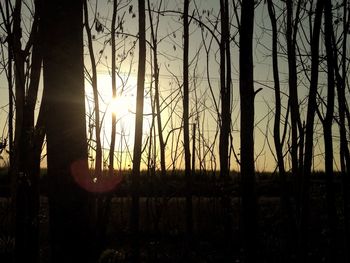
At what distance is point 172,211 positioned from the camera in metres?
8.36

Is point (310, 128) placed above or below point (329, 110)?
below

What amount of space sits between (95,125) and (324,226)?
435cm

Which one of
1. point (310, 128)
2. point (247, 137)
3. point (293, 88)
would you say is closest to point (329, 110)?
point (310, 128)

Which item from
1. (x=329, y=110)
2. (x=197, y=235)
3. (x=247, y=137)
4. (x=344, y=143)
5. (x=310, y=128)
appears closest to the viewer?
(x=247, y=137)

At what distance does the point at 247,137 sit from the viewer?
2.05 meters

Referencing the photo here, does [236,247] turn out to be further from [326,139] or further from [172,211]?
[326,139]

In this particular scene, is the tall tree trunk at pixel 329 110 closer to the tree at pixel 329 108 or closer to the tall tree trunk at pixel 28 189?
the tree at pixel 329 108

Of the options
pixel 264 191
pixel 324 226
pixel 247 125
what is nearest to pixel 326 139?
pixel 247 125

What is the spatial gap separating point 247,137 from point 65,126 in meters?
0.81

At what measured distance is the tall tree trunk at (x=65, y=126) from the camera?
2061 mm

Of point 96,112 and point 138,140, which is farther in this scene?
point 96,112

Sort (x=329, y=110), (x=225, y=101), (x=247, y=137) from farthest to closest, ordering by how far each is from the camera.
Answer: (x=225, y=101)
(x=329, y=110)
(x=247, y=137)

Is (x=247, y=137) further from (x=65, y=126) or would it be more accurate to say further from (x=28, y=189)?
(x=28, y=189)

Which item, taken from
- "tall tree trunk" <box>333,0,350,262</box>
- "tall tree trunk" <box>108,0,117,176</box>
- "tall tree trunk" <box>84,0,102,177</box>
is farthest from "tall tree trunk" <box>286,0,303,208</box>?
"tall tree trunk" <box>108,0,117,176</box>
